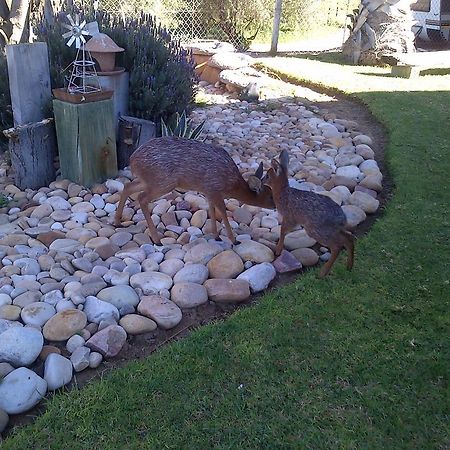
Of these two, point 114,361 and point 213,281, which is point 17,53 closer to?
point 213,281

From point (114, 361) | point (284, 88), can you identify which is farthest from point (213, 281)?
point (284, 88)

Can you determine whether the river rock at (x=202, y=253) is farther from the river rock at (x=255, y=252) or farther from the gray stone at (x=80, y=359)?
the gray stone at (x=80, y=359)

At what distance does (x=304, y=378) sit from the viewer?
2.87m

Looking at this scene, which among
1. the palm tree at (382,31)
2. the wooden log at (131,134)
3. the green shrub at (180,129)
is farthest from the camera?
the palm tree at (382,31)

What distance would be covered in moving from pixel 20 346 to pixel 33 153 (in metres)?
2.54

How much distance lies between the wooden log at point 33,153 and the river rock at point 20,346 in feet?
7.74

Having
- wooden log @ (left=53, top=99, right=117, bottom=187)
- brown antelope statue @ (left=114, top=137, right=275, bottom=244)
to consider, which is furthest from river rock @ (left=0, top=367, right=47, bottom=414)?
wooden log @ (left=53, top=99, right=117, bottom=187)

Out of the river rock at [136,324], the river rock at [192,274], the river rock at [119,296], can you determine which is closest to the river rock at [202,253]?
the river rock at [192,274]

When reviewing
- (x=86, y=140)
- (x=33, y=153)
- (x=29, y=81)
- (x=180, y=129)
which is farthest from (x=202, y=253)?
(x=29, y=81)

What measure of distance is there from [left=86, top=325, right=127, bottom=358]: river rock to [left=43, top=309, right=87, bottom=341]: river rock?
125mm

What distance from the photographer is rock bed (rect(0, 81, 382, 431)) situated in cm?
296

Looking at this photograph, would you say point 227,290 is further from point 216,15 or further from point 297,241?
point 216,15

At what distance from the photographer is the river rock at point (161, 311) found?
3262 millimetres

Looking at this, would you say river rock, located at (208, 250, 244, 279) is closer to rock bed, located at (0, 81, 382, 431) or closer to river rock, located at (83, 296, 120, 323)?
rock bed, located at (0, 81, 382, 431)
